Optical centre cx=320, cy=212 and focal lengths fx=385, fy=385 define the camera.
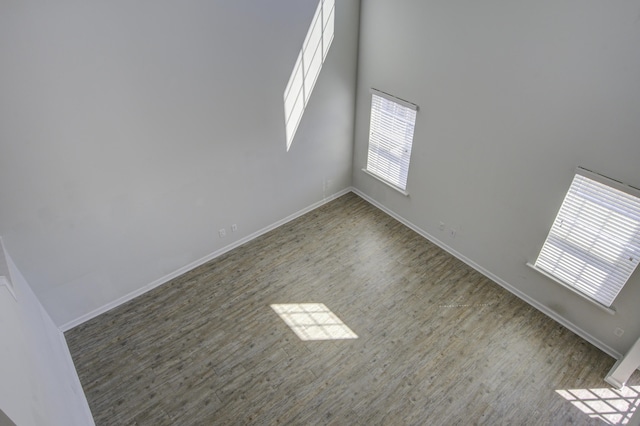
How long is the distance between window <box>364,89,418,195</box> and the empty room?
52mm

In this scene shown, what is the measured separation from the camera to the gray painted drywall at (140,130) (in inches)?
141

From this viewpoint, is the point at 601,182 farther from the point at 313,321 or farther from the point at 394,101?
the point at 313,321

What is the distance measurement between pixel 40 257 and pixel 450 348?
4.72 metres

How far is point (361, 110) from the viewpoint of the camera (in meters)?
6.29

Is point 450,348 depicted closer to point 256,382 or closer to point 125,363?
point 256,382

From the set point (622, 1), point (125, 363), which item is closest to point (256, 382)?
point (125, 363)

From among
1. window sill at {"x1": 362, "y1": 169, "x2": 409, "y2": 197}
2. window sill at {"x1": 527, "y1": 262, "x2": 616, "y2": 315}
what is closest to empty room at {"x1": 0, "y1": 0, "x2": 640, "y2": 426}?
window sill at {"x1": 527, "y1": 262, "x2": 616, "y2": 315}

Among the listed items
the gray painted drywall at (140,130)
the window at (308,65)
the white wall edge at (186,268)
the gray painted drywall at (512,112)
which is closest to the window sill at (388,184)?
the gray painted drywall at (512,112)

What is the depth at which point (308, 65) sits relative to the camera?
17.6ft

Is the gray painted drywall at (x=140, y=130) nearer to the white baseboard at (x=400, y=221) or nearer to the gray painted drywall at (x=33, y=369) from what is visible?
the white baseboard at (x=400, y=221)

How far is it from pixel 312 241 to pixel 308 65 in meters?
2.60

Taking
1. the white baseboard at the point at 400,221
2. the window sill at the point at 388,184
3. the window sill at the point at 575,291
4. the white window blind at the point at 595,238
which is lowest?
the white baseboard at the point at 400,221

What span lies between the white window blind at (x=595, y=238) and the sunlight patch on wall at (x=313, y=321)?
2.62 meters

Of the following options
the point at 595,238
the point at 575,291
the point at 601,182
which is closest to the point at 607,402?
the point at 575,291
